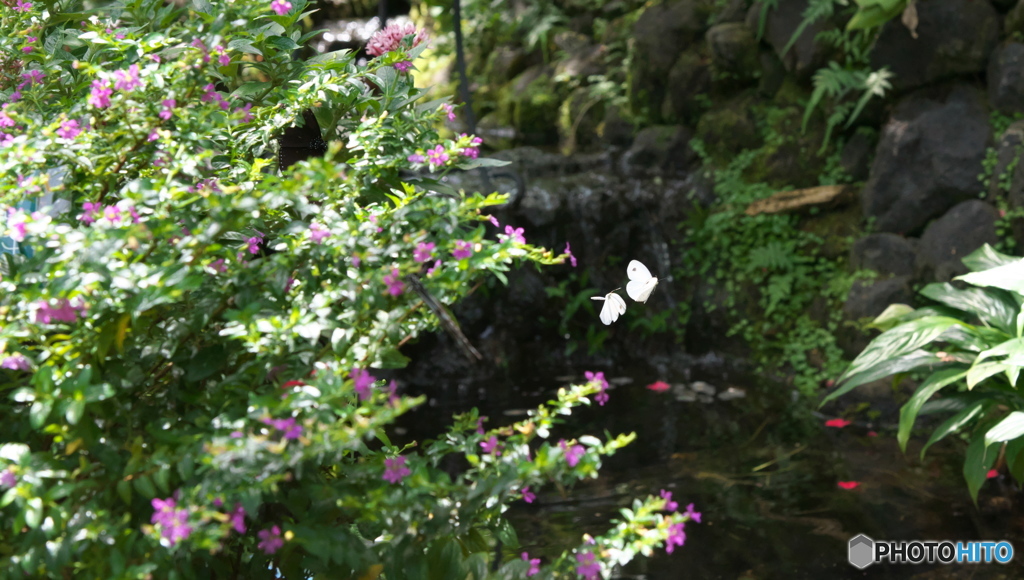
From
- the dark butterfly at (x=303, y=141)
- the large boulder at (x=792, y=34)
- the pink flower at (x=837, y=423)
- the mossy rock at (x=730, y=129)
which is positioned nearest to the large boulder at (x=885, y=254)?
the pink flower at (x=837, y=423)

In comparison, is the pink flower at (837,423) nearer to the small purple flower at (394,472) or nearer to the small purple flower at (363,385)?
the small purple flower at (394,472)

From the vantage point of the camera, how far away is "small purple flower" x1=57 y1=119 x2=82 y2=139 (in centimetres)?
131

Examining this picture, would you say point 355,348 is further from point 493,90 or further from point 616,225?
point 493,90

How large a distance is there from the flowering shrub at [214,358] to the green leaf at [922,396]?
2227mm

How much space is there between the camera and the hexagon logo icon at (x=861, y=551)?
290 cm

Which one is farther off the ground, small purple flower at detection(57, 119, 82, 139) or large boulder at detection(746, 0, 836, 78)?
small purple flower at detection(57, 119, 82, 139)

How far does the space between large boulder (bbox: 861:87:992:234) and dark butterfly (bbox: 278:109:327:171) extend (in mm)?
4088

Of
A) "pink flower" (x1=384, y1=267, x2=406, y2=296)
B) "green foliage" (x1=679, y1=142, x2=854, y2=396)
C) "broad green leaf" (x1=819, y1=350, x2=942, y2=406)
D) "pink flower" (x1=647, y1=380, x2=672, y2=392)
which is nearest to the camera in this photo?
"pink flower" (x1=384, y1=267, x2=406, y2=296)

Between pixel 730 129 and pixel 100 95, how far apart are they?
5.20 meters

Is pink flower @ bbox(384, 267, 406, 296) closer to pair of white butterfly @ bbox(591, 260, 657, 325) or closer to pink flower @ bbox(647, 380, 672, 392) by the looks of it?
pair of white butterfly @ bbox(591, 260, 657, 325)

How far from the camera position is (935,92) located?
487 cm

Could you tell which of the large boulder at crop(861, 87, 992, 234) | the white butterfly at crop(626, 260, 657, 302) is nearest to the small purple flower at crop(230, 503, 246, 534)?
the white butterfly at crop(626, 260, 657, 302)

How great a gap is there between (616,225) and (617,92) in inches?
64.1

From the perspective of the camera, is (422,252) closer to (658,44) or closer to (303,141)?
(303,141)
